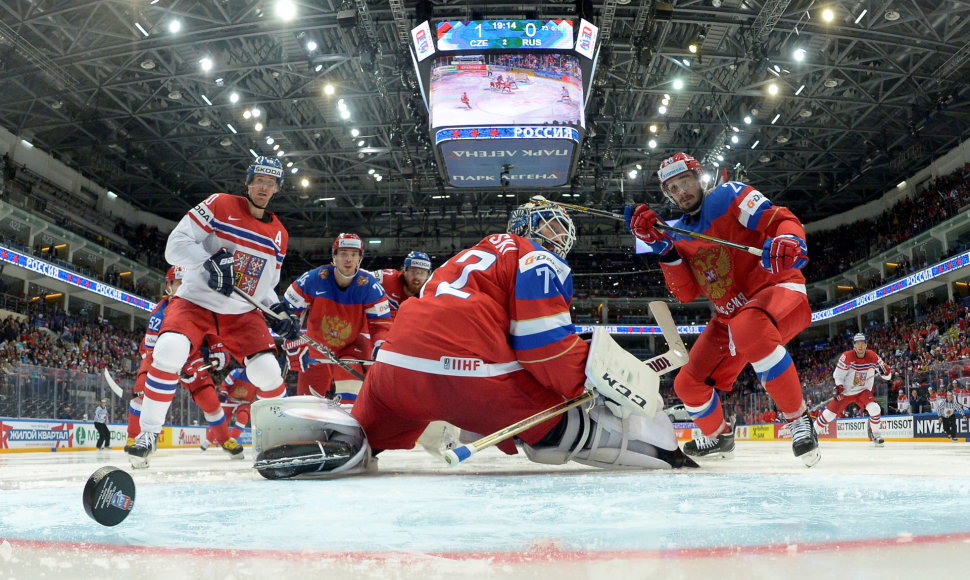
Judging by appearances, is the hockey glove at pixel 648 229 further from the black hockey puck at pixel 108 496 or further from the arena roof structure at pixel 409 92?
the arena roof structure at pixel 409 92

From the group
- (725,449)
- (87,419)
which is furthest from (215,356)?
(87,419)

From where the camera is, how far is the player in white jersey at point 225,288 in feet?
12.8

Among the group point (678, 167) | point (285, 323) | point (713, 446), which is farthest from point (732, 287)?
point (285, 323)

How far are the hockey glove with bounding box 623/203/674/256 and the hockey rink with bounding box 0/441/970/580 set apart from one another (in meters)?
1.82

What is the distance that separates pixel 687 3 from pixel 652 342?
21175mm

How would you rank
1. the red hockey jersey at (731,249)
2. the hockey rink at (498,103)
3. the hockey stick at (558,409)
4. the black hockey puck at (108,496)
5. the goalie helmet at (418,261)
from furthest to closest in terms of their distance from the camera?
the hockey rink at (498,103), the goalie helmet at (418,261), the red hockey jersey at (731,249), the hockey stick at (558,409), the black hockey puck at (108,496)

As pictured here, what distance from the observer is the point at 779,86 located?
56.2 feet

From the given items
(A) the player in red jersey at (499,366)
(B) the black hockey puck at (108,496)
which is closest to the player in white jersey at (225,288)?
(A) the player in red jersey at (499,366)

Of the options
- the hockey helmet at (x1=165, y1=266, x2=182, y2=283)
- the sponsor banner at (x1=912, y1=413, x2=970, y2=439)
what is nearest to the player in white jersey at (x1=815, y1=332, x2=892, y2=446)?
the sponsor banner at (x1=912, y1=413, x2=970, y2=439)

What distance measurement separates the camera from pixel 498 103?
1208cm

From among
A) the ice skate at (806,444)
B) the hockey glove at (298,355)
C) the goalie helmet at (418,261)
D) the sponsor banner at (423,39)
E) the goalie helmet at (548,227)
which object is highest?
the sponsor banner at (423,39)

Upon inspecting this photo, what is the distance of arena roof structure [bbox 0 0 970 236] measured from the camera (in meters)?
14.2

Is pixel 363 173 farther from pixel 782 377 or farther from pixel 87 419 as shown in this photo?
pixel 782 377

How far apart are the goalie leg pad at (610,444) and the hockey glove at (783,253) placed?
91cm
